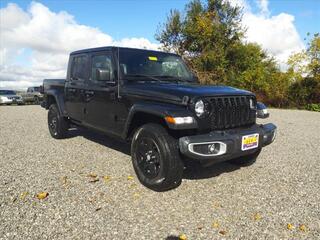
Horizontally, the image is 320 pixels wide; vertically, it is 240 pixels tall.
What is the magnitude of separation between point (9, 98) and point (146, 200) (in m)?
21.8

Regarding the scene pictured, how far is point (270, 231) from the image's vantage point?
2.91 meters

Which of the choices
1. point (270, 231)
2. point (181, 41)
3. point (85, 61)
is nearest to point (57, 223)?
point (270, 231)

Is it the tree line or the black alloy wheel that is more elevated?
the tree line

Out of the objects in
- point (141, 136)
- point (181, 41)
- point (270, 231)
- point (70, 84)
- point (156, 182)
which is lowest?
point (270, 231)

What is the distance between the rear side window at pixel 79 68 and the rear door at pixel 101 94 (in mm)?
294

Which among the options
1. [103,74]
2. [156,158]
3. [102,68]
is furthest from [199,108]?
[102,68]

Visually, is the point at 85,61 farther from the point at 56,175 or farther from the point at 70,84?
the point at 56,175

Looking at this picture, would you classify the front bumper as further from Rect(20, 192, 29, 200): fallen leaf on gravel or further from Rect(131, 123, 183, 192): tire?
Rect(20, 192, 29, 200): fallen leaf on gravel

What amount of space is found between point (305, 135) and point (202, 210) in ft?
20.8

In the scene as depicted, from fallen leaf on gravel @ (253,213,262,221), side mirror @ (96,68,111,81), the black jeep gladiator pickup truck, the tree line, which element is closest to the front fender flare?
the black jeep gladiator pickup truck

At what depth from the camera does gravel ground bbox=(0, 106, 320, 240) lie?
2893 millimetres

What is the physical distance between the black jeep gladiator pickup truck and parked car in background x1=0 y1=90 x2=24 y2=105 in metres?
19.0

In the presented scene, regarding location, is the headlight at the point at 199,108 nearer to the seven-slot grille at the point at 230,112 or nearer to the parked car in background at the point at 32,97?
the seven-slot grille at the point at 230,112

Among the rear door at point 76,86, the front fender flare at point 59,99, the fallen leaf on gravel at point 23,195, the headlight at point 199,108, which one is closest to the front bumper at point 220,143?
the headlight at point 199,108
